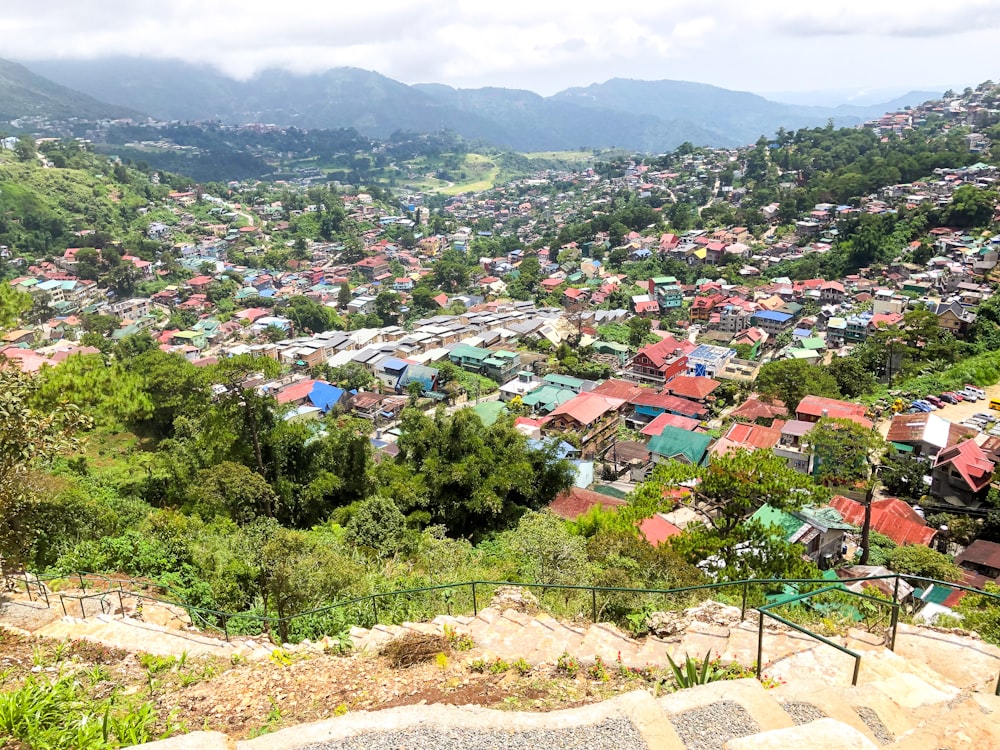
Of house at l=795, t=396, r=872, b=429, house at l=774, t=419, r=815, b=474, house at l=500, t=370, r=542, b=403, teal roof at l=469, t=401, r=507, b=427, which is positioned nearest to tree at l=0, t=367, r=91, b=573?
teal roof at l=469, t=401, r=507, b=427

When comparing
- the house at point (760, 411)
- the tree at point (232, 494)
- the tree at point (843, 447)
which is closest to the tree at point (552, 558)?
the tree at point (232, 494)

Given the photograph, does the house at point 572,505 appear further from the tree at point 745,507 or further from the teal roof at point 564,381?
the teal roof at point 564,381

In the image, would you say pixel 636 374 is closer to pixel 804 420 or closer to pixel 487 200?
pixel 804 420

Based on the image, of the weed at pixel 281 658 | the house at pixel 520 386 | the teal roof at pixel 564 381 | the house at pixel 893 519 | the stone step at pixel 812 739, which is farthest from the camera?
the teal roof at pixel 564 381

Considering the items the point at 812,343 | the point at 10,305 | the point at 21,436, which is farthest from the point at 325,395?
the point at 812,343

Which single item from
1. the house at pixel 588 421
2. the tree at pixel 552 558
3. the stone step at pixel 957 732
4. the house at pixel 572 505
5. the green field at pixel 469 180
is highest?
the green field at pixel 469 180

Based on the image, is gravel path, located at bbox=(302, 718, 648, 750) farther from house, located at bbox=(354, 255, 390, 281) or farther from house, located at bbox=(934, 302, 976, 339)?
house, located at bbox=(354, 255, 390, 281)
